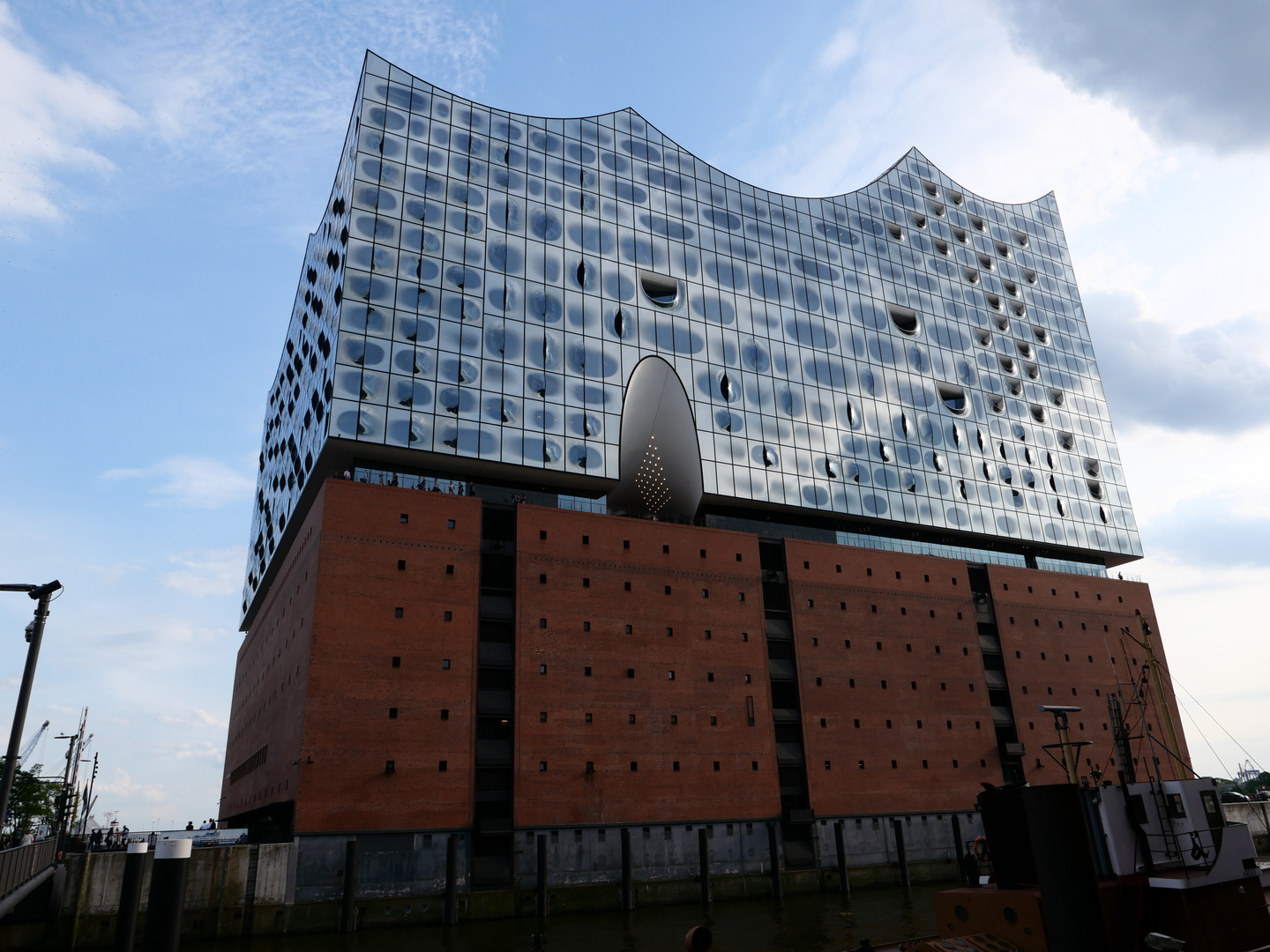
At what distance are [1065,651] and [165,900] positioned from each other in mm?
52917

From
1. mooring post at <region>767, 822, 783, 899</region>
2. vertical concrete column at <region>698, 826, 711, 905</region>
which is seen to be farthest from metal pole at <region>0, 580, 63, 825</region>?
mooring post at <region>767, 822, 783, 899</region>

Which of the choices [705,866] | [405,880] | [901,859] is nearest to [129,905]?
[405,880]

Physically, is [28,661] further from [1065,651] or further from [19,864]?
[1065,651]

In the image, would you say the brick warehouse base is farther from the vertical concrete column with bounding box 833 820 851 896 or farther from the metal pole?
the metal pole

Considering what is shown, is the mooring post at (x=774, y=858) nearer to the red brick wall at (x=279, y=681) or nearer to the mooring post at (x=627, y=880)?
the mooring post at (x=627, y=880)

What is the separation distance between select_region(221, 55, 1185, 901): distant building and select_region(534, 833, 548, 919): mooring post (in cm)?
96

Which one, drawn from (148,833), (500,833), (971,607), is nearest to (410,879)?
(500,833)

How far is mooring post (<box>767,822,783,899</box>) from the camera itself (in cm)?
3731

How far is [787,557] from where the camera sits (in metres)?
45.0

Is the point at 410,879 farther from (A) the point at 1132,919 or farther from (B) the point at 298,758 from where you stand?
(A) the point at 1132,919

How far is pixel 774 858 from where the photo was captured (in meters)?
37.8

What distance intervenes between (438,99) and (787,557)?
96.6ft

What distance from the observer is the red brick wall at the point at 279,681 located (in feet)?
113

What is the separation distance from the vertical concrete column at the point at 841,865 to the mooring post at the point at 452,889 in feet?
56.4
